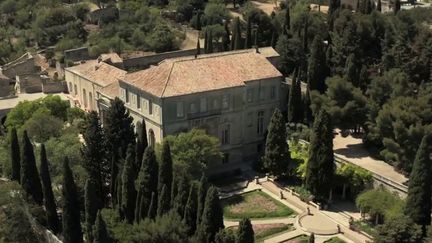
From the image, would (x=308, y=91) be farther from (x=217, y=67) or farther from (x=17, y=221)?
(x=17, y=221)

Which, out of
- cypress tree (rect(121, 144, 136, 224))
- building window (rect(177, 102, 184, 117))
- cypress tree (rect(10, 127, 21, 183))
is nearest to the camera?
cypress tree (rect(121, 144, 136, 224))

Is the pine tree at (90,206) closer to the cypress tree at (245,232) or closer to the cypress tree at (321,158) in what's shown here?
the cypress tree at (245,232)

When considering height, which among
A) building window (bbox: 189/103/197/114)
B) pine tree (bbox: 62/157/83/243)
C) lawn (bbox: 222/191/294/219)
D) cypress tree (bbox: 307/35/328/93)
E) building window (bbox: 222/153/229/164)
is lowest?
lawn (bbox: 222/191/294/219)

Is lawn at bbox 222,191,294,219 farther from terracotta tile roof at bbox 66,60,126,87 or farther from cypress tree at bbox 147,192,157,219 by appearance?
terracotta tile roof at bbox 66,60,126,87

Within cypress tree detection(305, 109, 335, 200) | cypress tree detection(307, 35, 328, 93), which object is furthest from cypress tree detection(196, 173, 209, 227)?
cypress tree detection(307, 35, 328, 93)

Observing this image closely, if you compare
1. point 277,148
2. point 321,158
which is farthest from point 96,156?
point 321,158

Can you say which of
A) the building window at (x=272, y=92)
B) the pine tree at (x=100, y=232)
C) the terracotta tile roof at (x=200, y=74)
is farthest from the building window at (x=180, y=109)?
the pine tree at (x=100, y=232)
